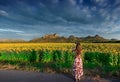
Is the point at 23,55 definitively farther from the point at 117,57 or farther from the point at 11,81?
the point at 11,81

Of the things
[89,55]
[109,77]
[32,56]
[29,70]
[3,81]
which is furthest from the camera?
[32,56]

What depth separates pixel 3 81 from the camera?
12.6 meters

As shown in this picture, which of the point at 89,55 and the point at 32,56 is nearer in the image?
the point at 89,55

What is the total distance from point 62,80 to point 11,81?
2.62m

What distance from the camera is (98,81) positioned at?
12.6m

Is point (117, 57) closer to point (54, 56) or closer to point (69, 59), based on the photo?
point (69, 59)

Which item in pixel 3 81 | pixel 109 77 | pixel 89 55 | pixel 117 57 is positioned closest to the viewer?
pixel 3 81

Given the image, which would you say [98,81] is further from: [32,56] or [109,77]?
[32,56]

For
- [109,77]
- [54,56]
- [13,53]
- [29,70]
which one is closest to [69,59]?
[54,56]

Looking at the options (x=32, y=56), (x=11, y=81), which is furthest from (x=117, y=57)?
(x=11, y=81)

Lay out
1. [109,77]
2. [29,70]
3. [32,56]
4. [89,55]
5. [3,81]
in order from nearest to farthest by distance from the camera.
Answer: [3,81], [109,77], [29,70], [89,55], [32,56]

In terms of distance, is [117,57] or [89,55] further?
[89,55]

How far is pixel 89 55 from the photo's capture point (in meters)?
24.7

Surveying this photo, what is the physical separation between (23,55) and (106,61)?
8993 mm
